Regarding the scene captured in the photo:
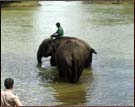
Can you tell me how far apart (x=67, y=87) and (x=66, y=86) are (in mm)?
136

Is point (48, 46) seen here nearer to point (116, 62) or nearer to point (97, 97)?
point (116, 62)

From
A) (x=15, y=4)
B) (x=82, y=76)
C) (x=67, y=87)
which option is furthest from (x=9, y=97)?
(x=15, y=4)

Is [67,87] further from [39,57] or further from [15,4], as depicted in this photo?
[15,4]

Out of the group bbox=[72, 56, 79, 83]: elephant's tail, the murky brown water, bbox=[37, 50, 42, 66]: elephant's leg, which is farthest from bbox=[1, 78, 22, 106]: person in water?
bbox=[37, 50, 42, 66]: elephant's leg

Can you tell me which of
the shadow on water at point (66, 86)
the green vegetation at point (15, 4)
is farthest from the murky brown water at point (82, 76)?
the green vegetation at point (15, 4)

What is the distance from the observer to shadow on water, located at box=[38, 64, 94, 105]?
1127 cm

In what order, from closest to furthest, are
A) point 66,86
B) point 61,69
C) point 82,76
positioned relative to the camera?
1. point 66,86
2. point 61,69
3. point 82,76

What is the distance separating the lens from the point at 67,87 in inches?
500

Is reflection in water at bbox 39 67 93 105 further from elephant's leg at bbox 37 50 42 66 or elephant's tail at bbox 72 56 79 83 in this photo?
elephant's leg at bbox 37 50 42 66

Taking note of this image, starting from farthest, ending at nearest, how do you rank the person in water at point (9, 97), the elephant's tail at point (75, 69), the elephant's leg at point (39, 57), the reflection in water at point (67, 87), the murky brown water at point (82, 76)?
the elephant's leg at point (39, 57) → the elephant's tail at point (75, 69) → the murky brown water at point (82, 76) → the reflection in water at point (67, 87) → the person in water at point (9, 97)

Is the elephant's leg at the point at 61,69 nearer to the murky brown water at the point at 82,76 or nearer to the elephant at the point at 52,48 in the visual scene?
the murky brown water at the point at 82,76

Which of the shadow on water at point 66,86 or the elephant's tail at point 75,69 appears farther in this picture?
the elephant's tail at point 75,69

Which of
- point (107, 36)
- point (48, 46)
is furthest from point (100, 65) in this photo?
point (107, 36)

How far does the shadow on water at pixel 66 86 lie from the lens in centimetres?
1127
